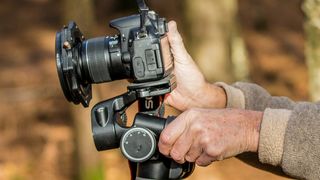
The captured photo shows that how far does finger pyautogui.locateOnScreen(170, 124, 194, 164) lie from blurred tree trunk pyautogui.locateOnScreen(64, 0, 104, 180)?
12.8 feet

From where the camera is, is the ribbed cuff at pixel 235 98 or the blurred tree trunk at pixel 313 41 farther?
the blurred tree trunk at pixel 313 41

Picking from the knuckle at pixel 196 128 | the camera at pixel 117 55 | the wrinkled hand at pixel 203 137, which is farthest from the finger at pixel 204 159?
the camera at pixel 117 55

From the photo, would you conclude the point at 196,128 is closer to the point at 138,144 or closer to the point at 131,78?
the point at 138,144

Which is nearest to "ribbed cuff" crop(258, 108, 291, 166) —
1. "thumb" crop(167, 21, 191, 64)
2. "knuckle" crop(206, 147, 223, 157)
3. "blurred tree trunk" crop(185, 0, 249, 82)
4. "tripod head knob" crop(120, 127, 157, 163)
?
"knuckle" crop(206, 147, 223, 157)

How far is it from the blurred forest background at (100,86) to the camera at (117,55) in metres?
2.44

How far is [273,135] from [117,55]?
0.84 meters

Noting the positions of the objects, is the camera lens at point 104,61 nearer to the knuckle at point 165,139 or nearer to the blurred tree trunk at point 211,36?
the knuckle at point 165,139

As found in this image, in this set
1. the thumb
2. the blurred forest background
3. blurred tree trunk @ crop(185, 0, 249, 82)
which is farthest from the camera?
blurred tree trunk @ crop(185, 0, 249, 82)

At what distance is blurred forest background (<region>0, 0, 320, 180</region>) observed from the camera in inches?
305

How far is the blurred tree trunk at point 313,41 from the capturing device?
543cm

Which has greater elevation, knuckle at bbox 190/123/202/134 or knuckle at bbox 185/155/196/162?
knuckle at bbox 190/123/202/134

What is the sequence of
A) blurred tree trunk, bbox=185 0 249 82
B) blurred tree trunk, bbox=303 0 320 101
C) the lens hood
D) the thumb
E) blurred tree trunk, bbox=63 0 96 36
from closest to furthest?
the lens hood, the thumb, blurred tree trunk, bbox=303 0 320 101, blurred tree trunk, bbox=63 0 96 36, blurred tree trunk, bbox=185 0 249 82

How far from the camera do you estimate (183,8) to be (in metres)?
10.2

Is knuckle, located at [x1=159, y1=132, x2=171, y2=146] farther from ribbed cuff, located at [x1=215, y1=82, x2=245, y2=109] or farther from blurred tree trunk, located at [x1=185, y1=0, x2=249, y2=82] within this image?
blurred tree trunk, located at [x1=185, y1=0, x2=249, y2=82]
